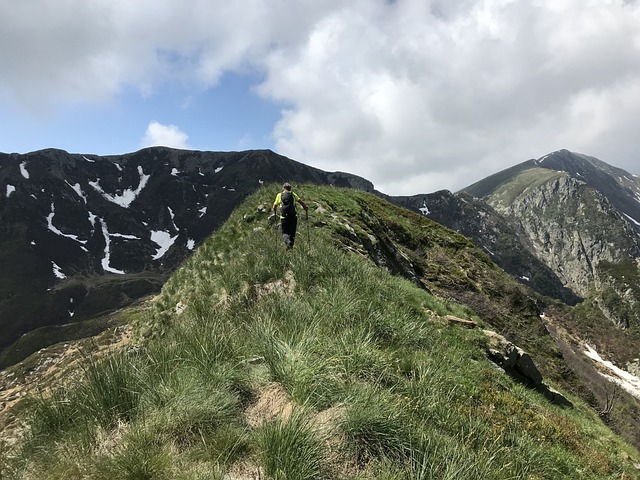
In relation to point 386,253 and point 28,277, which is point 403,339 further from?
point 28,277

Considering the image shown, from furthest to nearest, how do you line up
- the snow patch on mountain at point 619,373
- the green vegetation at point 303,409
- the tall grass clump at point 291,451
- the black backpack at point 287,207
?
the snow patch on mountain at point 619,373 < the black backpack at point 287,207 < the green vegetation at point 303,409 < the tall grass clump at point 291,451

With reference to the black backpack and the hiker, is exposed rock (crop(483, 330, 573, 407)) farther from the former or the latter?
the black backpack

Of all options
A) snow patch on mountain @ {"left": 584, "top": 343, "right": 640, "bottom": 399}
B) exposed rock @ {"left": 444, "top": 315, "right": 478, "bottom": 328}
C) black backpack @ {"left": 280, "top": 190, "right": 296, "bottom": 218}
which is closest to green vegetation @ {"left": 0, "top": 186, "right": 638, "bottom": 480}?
exposed rock @ {"left": 444, "top": 315, "right": 478, "bottom": 328}

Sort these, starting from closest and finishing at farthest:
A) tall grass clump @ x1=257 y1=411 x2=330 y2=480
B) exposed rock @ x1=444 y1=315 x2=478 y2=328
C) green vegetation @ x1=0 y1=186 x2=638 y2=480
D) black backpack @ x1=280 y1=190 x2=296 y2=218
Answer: tall grass clump @ x1=257 y1=411 x2=330 y2=480, green vegetation @ x1=0 y1=186 x2=638 y2=480, exposed rock @ x1=444 y1=315 x2=478 y2=328, black backpack @ x1=280 y1=190 x2=296 y2=218

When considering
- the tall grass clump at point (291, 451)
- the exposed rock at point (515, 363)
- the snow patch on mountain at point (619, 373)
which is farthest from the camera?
the snow patch on mountain at point (619, 373)

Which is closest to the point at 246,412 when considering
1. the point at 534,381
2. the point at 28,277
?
the point at 534,381

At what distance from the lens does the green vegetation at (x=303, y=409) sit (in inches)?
158

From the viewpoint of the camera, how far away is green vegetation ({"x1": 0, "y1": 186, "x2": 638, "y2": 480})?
158 inches

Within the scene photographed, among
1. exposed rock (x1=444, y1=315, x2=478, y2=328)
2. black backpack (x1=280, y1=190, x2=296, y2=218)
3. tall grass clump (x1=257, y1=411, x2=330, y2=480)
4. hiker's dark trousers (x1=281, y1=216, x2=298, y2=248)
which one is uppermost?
black backpack (x1=280, y1=190, x2=296, y2=218)

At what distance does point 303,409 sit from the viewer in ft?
14.6

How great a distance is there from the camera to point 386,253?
71.5 ft

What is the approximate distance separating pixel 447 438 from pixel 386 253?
56.3 ft

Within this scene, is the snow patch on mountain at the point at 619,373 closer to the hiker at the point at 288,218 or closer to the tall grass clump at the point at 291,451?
the hiker at the point at 288,218

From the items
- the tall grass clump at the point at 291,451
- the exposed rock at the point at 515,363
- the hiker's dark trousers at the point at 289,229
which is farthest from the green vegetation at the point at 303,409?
the hiker's dark trousers at the point at 289,229
